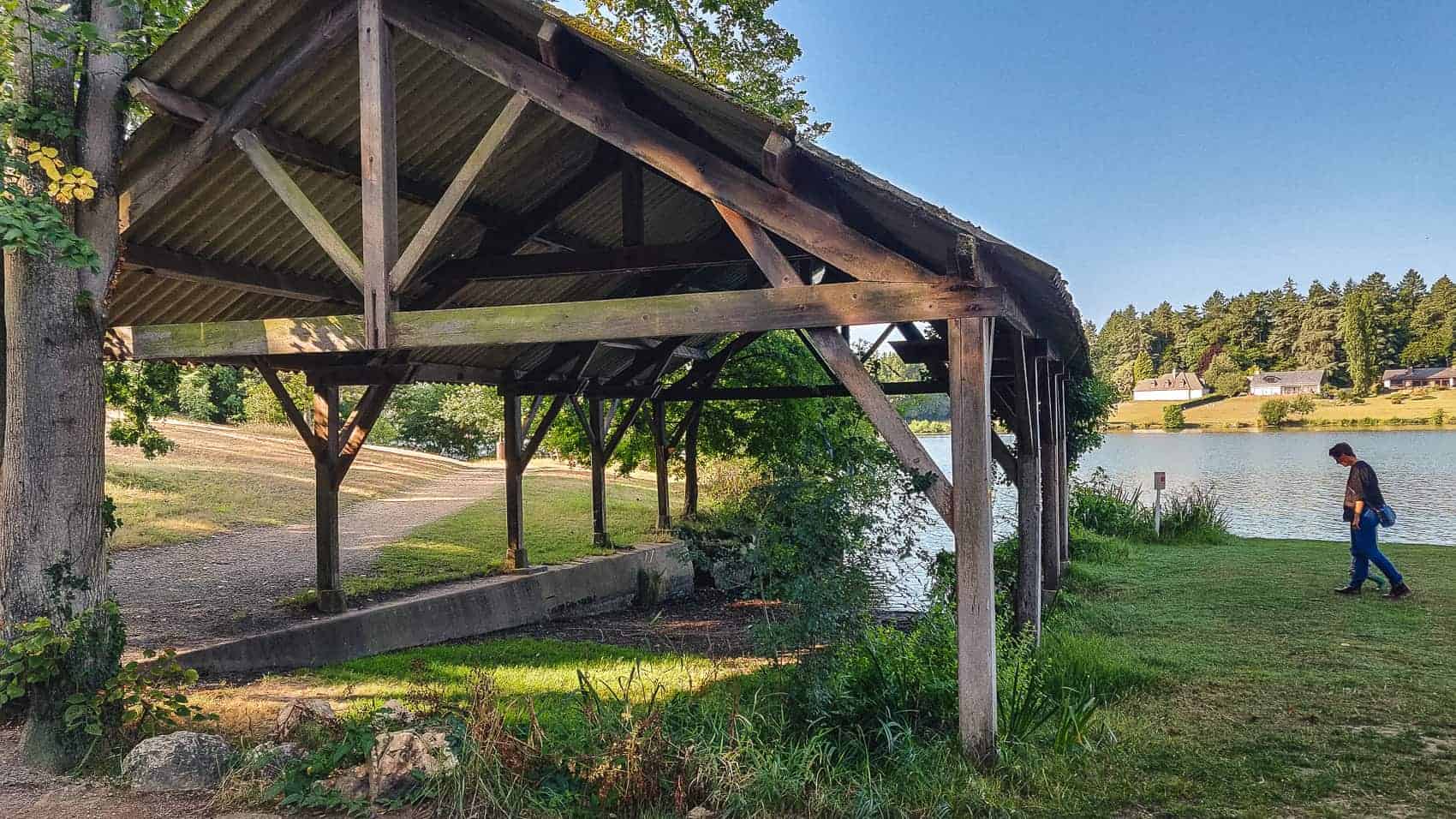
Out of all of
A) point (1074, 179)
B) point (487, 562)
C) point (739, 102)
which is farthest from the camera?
point (1074, 179)

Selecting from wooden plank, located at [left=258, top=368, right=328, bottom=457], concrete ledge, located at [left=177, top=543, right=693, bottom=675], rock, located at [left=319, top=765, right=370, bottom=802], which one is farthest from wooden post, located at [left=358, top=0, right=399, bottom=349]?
wooden plank, located at [left=258, top=368, right=328, bottom=457]

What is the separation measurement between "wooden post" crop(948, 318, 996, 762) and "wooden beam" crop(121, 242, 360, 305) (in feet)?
16.5

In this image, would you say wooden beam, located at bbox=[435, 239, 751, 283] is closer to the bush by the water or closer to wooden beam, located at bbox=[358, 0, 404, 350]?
wooden beam, located at bbox=[358, 0, 404, 350]

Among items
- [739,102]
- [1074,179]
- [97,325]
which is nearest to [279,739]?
[97,325]

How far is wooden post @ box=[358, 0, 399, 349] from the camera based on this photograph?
4.56 meters

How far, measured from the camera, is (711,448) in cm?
1605

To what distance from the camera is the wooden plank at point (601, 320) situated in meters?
4.05

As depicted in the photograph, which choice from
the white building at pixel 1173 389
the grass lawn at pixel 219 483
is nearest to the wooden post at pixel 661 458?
the grass lawn at pixel 219 483

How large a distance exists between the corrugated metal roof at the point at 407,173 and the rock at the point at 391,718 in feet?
11.1

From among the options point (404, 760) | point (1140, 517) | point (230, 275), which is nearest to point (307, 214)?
point (230, 275)

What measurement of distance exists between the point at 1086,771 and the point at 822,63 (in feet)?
57.6

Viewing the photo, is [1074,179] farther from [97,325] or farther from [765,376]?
[97,325]

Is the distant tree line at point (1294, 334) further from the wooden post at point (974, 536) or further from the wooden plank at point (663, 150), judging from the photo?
the wooden plank at point (663, 150)

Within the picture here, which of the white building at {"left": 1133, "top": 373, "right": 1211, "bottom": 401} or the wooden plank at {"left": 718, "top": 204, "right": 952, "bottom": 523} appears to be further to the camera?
the white building at {"left": 1133, "top": 373, "right": 1211, "bottom": 401}
